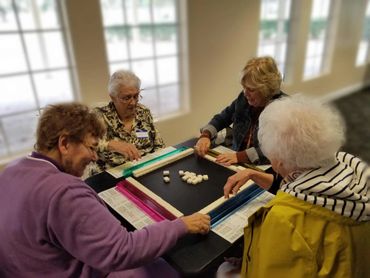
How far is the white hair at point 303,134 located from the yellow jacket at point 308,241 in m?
0.13

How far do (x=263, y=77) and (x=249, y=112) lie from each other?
0.89 ft

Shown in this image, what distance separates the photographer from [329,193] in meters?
0.77

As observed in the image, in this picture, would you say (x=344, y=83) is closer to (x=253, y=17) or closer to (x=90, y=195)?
(x=253, y=17)

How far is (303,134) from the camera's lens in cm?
81

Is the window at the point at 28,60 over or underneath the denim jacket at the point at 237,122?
over

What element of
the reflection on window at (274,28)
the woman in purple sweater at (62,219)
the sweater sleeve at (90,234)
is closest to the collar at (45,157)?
the woman in purple sweater at (62,219)

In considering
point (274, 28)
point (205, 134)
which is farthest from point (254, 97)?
point (274, 28)

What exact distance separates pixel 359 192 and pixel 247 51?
3.36 m

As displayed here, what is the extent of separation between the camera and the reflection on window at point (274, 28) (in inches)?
162

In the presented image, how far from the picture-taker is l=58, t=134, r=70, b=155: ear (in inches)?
33.2

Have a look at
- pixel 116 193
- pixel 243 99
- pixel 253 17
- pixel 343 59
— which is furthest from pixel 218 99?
pixel 343 59

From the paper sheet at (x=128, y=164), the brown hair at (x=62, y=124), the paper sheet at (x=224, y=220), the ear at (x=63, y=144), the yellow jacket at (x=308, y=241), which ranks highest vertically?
the brown hair at (x=62, y=124)

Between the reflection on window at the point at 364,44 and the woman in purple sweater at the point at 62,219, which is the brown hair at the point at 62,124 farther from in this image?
the reflection on window at the point at 364,44

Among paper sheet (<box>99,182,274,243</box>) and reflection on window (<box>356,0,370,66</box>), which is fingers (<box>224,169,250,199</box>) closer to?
paper sheet (<box>99,182,274,243</box>)
